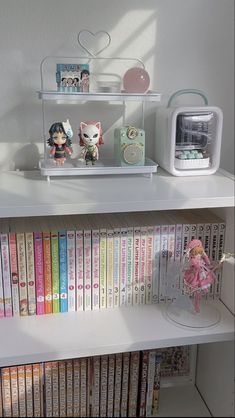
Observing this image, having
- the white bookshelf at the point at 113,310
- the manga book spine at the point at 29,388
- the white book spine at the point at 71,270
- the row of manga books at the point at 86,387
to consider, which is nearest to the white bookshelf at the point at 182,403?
the row of manga books at the point at 86,387

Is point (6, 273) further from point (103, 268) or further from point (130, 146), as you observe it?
point (130, 146)

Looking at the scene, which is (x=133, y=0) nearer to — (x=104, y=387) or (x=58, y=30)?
(x=58, y=30)

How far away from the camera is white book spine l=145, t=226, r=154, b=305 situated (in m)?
1.05

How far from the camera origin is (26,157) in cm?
115

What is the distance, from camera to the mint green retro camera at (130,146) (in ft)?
3.44

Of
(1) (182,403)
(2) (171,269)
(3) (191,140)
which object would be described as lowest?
(1) (182,403)

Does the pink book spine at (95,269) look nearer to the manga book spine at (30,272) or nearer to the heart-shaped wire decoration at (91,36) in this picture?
the manga book spine at (30,272)

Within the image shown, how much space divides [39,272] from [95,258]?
0.44 ft

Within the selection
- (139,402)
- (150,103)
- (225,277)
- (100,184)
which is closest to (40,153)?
(100,184)

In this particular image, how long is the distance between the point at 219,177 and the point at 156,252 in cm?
25

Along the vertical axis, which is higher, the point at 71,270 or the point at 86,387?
the point at 71,270

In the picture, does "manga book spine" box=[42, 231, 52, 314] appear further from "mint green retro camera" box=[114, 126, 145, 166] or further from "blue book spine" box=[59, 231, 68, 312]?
"mint green retro camera" box=[114, 126, 145, 166]

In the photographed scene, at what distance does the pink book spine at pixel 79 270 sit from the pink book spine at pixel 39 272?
8 centimetres

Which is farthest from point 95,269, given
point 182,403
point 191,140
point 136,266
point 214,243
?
point 182,403
